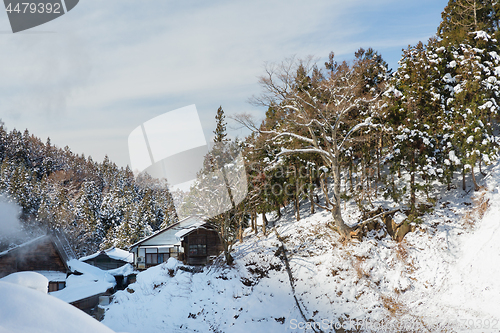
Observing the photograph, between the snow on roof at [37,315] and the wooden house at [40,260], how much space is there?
23713mm

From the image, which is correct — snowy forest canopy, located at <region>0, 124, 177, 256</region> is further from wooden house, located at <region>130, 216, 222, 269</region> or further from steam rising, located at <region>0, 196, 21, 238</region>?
wooden house, located at <region>130, 216, 222, 269</region>

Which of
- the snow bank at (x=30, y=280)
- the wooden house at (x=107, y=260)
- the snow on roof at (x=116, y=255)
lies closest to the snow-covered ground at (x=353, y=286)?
the snow bank at (x=30, y=280)

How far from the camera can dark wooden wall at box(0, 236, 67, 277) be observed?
803 inches

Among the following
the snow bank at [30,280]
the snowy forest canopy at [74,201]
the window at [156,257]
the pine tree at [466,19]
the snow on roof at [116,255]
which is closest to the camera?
the snow bank at [30,280]

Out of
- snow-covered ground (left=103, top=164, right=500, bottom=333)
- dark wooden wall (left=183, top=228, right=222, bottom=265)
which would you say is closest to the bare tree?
snow-covered ground (left=103, top=164, right=500, bottom=333)

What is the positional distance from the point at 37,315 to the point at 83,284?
2766 cm

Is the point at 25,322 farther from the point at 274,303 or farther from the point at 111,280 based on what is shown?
the point at 111,280

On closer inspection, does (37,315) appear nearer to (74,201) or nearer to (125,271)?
(125,271)

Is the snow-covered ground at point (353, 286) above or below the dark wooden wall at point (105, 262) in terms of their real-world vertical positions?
above

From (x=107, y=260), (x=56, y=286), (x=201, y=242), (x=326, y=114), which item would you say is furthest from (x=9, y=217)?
(x=326, y=114)

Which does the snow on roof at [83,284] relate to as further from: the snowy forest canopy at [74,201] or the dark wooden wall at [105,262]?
the snowy forest canopy at [74,201]

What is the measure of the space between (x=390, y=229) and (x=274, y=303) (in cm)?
720

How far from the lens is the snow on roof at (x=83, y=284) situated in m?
21.8

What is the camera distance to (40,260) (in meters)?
22.5
